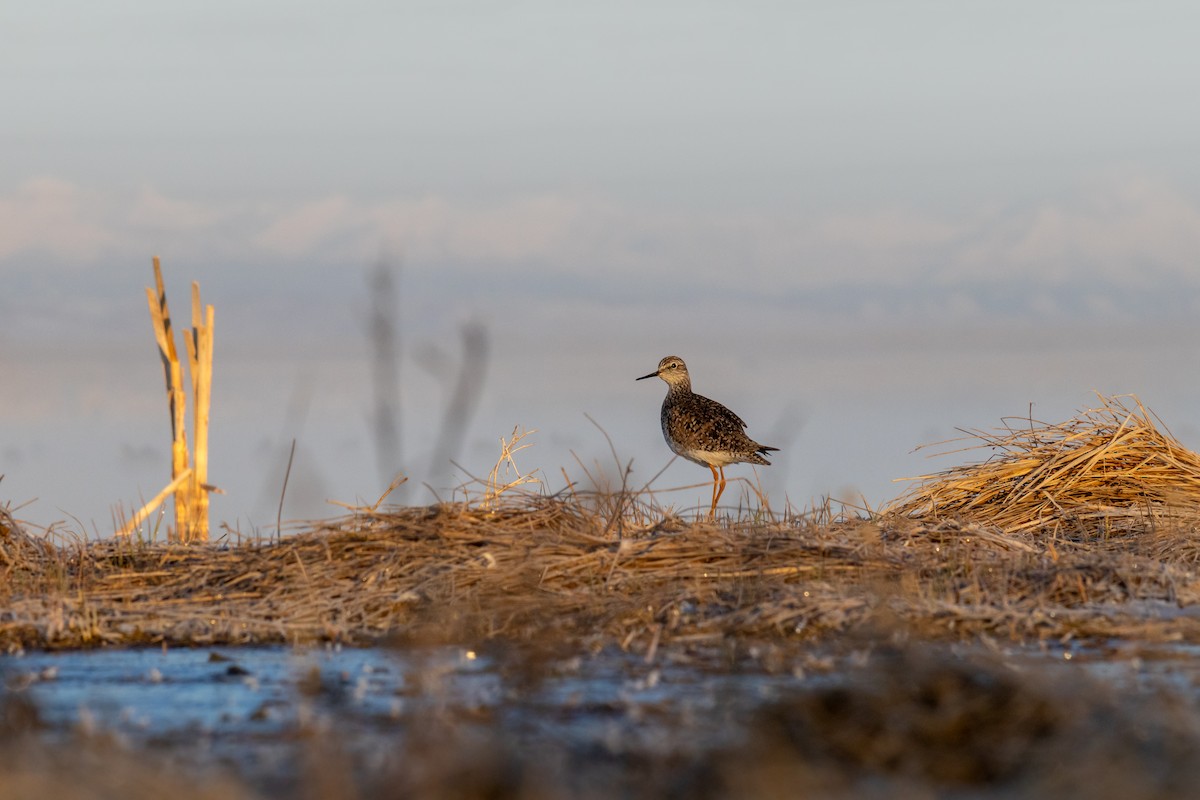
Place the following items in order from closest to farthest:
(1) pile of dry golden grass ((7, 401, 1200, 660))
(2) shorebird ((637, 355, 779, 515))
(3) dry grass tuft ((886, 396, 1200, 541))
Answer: (1) pile of dry golden grass ((7, 401, 1200, 660)), (3) dry grass tuft ((886, 396, 1200, 541)), (2) shorebird ((637, 355, 779, 515))

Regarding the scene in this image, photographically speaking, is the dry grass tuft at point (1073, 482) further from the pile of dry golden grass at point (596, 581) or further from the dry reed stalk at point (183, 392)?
the dry reed stalk at point (183, 392)

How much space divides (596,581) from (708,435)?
7.90 metres

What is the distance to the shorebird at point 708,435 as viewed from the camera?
1561cm

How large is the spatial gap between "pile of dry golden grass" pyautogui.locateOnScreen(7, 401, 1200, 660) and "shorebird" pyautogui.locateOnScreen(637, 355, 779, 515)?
5.73m

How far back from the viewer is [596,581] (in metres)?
7.83

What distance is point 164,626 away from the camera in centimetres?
736

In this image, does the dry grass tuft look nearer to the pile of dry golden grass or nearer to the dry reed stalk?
the pile of dry golden grass

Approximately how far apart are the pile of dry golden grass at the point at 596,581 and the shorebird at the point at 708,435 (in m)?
5.73

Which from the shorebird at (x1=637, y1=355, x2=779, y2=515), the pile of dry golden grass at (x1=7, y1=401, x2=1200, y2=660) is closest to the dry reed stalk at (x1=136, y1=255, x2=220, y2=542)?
the pile of dry golden grass at (x1=7, y1=401, x2=1200, y2=660)

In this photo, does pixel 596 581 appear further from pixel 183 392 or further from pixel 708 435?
pixel 708 435

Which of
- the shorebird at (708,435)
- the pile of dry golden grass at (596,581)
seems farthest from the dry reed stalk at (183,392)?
the shorebird at (708,435)

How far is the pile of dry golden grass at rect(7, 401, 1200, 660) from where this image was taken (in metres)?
6.92

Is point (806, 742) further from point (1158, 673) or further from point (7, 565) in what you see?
point (7, 565)

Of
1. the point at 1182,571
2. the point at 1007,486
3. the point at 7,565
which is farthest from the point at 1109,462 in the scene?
the point at 7,565
